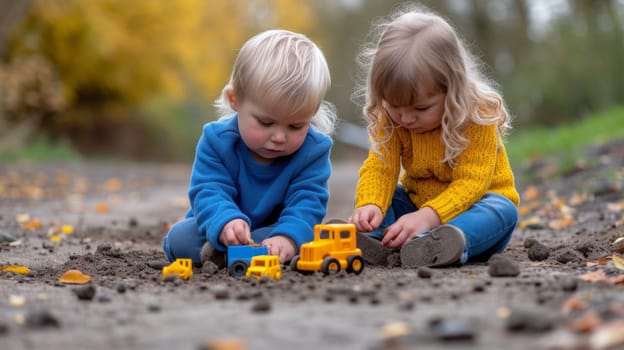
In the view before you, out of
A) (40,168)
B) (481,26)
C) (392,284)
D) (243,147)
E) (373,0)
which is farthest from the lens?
(373,0)

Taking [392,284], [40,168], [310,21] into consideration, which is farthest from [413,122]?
[310,21]

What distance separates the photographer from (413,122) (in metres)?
3.81

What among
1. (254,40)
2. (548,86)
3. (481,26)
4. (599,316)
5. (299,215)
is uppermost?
(481,26)

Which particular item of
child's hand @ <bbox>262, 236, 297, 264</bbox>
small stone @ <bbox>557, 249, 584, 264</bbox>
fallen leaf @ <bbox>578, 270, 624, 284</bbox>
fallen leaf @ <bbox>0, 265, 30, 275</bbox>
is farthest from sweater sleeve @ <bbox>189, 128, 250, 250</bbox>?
fallen leaf @ <bbox>578, 270, 624, 284</bbox>

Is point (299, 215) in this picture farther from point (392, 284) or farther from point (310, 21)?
point (310, 21)

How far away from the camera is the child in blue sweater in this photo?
3646mm

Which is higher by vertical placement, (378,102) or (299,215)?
(378,102)

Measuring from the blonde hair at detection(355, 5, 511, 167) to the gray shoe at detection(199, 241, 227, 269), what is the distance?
99cm

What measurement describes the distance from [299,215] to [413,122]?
2.25 feet

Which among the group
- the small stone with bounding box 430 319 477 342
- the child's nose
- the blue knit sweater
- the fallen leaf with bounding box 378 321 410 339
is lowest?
the fallen leaf with bounding box 378 321 410 339

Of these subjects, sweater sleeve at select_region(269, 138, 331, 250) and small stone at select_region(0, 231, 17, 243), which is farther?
small stone at select_region(0, 231, 17, 243)

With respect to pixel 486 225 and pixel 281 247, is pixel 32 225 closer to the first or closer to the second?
pixel 281 247

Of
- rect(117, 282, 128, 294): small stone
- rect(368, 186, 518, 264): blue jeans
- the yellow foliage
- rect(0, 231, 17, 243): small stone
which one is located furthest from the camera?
the yellow foliage

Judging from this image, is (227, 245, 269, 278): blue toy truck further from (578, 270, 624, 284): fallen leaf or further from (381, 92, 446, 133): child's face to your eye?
(578, 270, 624, 284): fallen leaf
